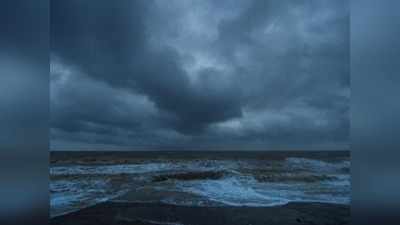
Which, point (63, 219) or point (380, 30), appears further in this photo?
point (63, 219)

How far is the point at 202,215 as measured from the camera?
5379mm

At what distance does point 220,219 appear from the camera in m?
5.09

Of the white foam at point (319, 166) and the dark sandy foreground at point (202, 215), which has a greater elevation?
the dark sandy foreground at point (202, 215)

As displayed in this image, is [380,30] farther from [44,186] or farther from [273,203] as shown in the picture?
[273,203]

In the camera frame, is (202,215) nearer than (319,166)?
Yes

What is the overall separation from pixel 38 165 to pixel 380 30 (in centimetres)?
165

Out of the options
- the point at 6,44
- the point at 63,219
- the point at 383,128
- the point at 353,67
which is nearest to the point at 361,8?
the point at 353,67

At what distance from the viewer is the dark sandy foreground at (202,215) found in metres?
4.91

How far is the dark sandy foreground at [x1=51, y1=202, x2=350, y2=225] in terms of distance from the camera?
16.1ft

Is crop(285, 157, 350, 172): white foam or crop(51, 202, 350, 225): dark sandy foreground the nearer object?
crop(51, 202, 350, 225): dark sandy foreground

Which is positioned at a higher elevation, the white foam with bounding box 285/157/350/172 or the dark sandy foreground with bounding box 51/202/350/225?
the dark sandy foreground with bounding box 51/202/350/225

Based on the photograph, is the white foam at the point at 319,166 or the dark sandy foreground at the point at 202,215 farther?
the white foam at the point at 319,166

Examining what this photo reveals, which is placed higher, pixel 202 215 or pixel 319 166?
pixel 202 215

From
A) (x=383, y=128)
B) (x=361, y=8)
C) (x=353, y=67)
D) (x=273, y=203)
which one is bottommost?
(x=273, y=203)
